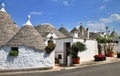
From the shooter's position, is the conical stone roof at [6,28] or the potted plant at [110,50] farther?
the potted plant at [110,50]

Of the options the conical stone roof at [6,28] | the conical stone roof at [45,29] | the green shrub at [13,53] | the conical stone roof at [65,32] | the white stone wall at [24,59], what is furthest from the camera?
the conical stone roof at [65,32]

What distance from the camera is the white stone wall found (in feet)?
70.3

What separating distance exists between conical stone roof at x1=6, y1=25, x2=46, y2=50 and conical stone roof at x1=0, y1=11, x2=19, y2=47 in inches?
67.1

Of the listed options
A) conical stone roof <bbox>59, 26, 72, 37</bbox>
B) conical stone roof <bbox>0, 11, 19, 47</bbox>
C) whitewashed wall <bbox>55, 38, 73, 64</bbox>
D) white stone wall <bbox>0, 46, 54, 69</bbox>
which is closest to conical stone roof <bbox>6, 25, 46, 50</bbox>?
white stone wall <bbox>0, 46, 54, 69</bbox>

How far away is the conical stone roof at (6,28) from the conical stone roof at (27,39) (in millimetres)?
1705

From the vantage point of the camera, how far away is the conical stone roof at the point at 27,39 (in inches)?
864

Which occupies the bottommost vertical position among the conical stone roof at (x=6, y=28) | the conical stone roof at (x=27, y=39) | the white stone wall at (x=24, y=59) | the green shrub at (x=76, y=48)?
the white stone wall at (x=24, y=59)

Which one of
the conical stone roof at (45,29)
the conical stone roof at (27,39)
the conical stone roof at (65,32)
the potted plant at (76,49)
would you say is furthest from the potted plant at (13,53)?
the conical stone roof at (65,32)

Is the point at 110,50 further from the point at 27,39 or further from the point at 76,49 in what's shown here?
the point at 27,39

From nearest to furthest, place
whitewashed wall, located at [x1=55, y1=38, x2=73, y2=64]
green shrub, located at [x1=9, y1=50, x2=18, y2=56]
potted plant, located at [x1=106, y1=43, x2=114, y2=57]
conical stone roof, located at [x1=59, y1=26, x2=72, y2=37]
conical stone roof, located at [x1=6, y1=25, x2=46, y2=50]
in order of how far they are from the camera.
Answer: green shrub, located at [x1=9, y1=50, x2=18, y2=56] → conical stone roof, located at [x1=6, y1=25, x2=46, y2=50] → whitewashed wall, located at [x1=55, y1=38, x2=73, y2=64] → potted plant, located at [x1=106, y1=43, x2=114, y2=57] → conical stone roof, located at [x1=59, y1=26, x2=72, y2=37]

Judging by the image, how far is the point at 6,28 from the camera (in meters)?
24.7

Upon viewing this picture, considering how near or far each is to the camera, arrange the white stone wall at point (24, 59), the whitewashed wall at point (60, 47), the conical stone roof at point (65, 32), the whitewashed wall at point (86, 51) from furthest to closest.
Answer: the conical stone roof at point (65, 32), the whitewashed wall at point (60, 47), the whitewashed wall at point (86, 51), the white stone wall at point (24, 59)

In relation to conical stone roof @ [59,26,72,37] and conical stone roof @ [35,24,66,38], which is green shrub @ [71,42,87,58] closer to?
conical stone roof @ [35,24,66,38]

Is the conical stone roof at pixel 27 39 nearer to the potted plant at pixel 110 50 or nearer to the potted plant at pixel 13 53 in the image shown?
the potted plant at pixel 13 53
